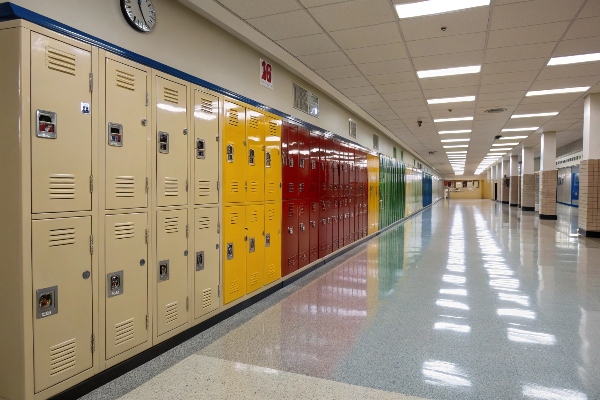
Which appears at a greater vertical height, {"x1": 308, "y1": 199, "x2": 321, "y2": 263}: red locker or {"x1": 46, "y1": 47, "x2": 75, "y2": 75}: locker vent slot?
{"x1": 46, "y1": 47, "x2": 75, "y2": 75}: locker vent slot

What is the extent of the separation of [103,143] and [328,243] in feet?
15.8

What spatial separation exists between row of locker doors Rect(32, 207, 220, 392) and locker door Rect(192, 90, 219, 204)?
0.57ft

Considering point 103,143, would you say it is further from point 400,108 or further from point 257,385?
point 400,108

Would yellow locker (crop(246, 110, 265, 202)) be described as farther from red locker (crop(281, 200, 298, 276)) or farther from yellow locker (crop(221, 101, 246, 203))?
red locker (crop(281, 200, 298, 276))

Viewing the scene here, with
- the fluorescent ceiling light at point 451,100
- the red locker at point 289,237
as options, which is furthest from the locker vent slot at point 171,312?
the fluorescent ceiling light at point 451,100

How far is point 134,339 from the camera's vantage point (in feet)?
8.90

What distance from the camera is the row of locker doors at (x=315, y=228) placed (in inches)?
207

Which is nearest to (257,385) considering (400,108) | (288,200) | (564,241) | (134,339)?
(134,339)

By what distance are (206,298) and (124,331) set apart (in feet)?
3.10

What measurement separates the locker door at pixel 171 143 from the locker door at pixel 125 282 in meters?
0.34

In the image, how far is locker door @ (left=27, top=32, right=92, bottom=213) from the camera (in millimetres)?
2080

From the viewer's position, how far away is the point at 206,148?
3480mm

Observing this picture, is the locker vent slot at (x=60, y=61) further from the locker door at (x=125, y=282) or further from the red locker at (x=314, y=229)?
the red locker at (x=314, y=229)

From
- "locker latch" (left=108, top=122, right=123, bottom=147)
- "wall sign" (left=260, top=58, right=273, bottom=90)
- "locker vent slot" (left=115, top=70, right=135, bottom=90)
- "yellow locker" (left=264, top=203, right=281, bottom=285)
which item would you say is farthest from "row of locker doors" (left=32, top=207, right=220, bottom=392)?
"wall sign" (left=260, top=58, right=273, bottom=90)
